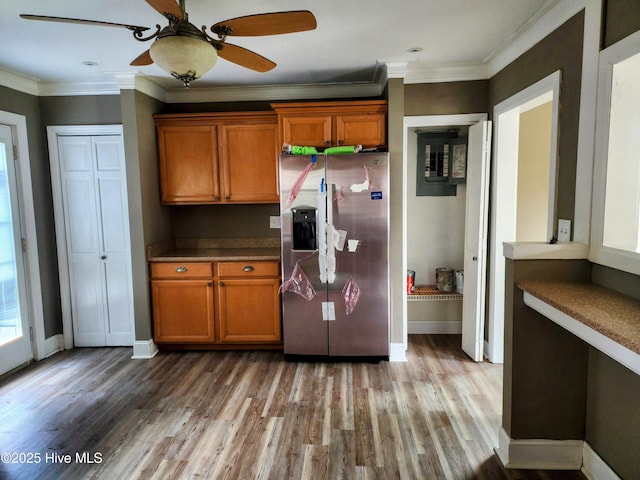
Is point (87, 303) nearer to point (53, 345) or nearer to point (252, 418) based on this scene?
point (53, 345)

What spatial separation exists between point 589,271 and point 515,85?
1.48 m

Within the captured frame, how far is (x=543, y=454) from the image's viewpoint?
191cm

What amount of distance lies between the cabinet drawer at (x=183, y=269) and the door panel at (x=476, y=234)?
7.52 feet

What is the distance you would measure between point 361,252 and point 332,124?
113 centimetres

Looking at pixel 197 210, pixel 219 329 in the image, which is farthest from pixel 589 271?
pixel 197 210

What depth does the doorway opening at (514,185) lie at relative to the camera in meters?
2.86

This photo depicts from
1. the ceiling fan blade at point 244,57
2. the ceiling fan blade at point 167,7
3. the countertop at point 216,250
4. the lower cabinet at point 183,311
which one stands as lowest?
the lower cabinet at point 183,311

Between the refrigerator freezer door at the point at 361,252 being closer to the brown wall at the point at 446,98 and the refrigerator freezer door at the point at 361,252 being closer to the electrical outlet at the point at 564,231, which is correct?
the brown wall at the point at 446,98

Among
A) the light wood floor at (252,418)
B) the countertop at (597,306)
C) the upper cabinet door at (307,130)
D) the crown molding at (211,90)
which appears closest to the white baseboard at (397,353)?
the light wood floor at (252,418)

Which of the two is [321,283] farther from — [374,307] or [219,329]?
[219,329]

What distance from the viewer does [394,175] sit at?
→ 305 cm

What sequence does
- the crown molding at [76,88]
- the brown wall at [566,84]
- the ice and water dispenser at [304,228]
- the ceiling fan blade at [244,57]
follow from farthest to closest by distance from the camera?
the crown molding at [76,88] → the ice and water dispenser at [304,228] → the brown wall at [566,84] → the ceiling fan blade at [244,57]

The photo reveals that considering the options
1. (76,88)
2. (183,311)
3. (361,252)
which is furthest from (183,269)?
(76,88)

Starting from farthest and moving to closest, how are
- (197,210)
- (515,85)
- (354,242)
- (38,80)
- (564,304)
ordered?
(197,210)
(38,80)
(354,242)
(515,85)
(564,304)
